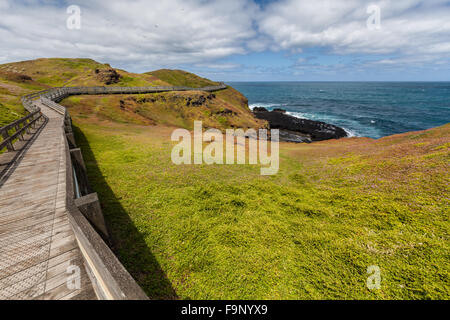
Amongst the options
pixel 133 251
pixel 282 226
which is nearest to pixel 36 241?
pixel 133 251

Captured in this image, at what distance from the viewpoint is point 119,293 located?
104 inches

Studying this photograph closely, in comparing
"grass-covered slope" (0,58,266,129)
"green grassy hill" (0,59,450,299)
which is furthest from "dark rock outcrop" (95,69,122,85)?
"green grassy hill" (0,59,450,299)

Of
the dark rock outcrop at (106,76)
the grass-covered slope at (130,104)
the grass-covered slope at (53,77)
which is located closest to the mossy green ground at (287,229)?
the grass-covered slope at (130,104)

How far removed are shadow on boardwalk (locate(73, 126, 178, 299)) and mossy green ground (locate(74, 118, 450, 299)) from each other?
0.11 ft

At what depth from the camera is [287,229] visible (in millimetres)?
8141

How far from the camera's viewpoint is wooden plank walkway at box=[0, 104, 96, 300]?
3.58m

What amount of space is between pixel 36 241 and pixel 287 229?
8.29 m

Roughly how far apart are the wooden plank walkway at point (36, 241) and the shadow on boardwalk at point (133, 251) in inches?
91.9

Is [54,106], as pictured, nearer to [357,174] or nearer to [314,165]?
[314,165]

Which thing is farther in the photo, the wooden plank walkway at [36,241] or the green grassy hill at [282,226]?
the green grassy hill at [282,226]

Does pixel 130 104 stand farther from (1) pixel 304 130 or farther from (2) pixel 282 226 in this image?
(1) pixel 304 130

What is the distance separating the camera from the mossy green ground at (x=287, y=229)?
5699 mm

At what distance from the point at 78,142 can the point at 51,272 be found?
729 inches

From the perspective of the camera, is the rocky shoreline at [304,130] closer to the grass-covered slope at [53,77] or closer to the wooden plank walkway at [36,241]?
the wooden plank walkway at [36,241]
